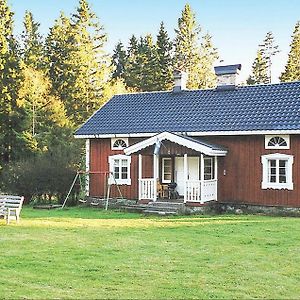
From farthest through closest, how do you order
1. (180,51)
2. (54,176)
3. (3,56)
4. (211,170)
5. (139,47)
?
(139,47)
(180,51)
(3,56)
(54,176)
(211,170)

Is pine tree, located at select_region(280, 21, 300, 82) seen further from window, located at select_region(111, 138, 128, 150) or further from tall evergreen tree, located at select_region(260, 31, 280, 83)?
window, located at select_region(111, 138, 128, 150)

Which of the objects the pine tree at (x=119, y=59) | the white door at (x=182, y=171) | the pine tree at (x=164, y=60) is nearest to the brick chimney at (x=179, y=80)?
the white door at (x=182, y=171)

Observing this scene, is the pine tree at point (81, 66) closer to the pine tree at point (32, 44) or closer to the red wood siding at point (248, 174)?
the pine tree at point (32, 44)

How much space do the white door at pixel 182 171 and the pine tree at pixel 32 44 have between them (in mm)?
18881

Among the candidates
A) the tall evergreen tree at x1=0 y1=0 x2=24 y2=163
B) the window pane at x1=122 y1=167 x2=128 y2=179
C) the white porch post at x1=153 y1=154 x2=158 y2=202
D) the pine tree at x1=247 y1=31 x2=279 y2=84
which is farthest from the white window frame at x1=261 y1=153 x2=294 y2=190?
the pine tree at x1=247 y1=31 x2=279 y2=84

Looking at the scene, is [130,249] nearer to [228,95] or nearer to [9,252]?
[9,252]

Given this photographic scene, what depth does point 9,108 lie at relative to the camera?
3384 cm

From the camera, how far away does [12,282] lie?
26.3 feet

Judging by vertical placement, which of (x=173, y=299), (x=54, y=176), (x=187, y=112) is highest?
(x=187, y=112)

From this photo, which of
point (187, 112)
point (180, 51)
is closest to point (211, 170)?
point (187, 112)

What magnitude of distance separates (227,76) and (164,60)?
27.5m

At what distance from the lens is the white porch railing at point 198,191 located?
20.1m

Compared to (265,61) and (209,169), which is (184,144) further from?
(265,61)

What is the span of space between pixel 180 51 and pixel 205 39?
2.83 meters
